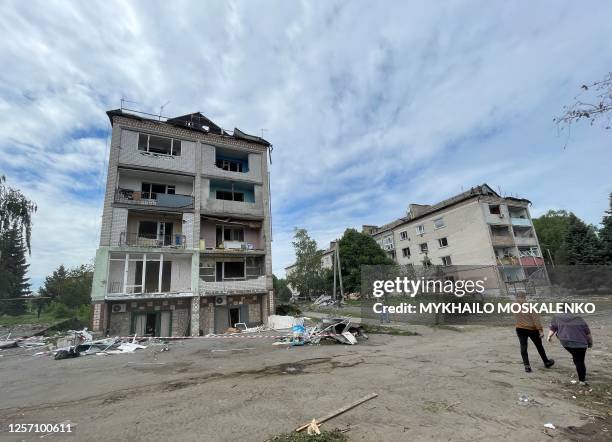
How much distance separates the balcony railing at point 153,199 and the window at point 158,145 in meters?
2.92

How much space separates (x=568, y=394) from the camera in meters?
4.95

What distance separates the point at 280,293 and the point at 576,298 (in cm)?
4361

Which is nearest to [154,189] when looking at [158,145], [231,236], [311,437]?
[158,145]

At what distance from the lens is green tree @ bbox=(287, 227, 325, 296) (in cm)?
4488

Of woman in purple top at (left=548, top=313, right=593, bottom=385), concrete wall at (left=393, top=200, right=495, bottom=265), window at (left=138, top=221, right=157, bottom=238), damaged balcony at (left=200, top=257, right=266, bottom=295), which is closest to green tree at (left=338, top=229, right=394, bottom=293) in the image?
concrete wall at (left=393, top=200, right=495, bottom=265)

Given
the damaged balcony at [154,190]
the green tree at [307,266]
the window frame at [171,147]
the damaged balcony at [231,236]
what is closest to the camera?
the damaged balcony at [154,190]

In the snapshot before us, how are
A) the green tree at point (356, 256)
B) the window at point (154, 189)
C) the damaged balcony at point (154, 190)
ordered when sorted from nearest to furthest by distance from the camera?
1. the damaged balcony at point (154, 190)
2. the window at point (154, 189)
3. the green tree at point (356, 256)

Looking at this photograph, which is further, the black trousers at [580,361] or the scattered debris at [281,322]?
the scattered debris at [281,322]

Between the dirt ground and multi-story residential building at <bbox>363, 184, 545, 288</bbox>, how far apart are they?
23.3 metres

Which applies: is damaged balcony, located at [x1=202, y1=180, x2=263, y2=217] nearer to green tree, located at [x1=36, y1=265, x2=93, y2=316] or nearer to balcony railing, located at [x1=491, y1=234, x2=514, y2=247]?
green tree, located at [x1=36, y1=265, x2=93, y2=316]

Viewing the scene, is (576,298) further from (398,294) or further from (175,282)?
(175,282)

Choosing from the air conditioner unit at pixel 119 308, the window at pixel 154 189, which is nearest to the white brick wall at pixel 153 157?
the window at pixel 154 189

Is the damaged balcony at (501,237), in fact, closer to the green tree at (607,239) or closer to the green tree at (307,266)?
the green tree at (607,239)

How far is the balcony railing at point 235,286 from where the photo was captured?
748 inches
